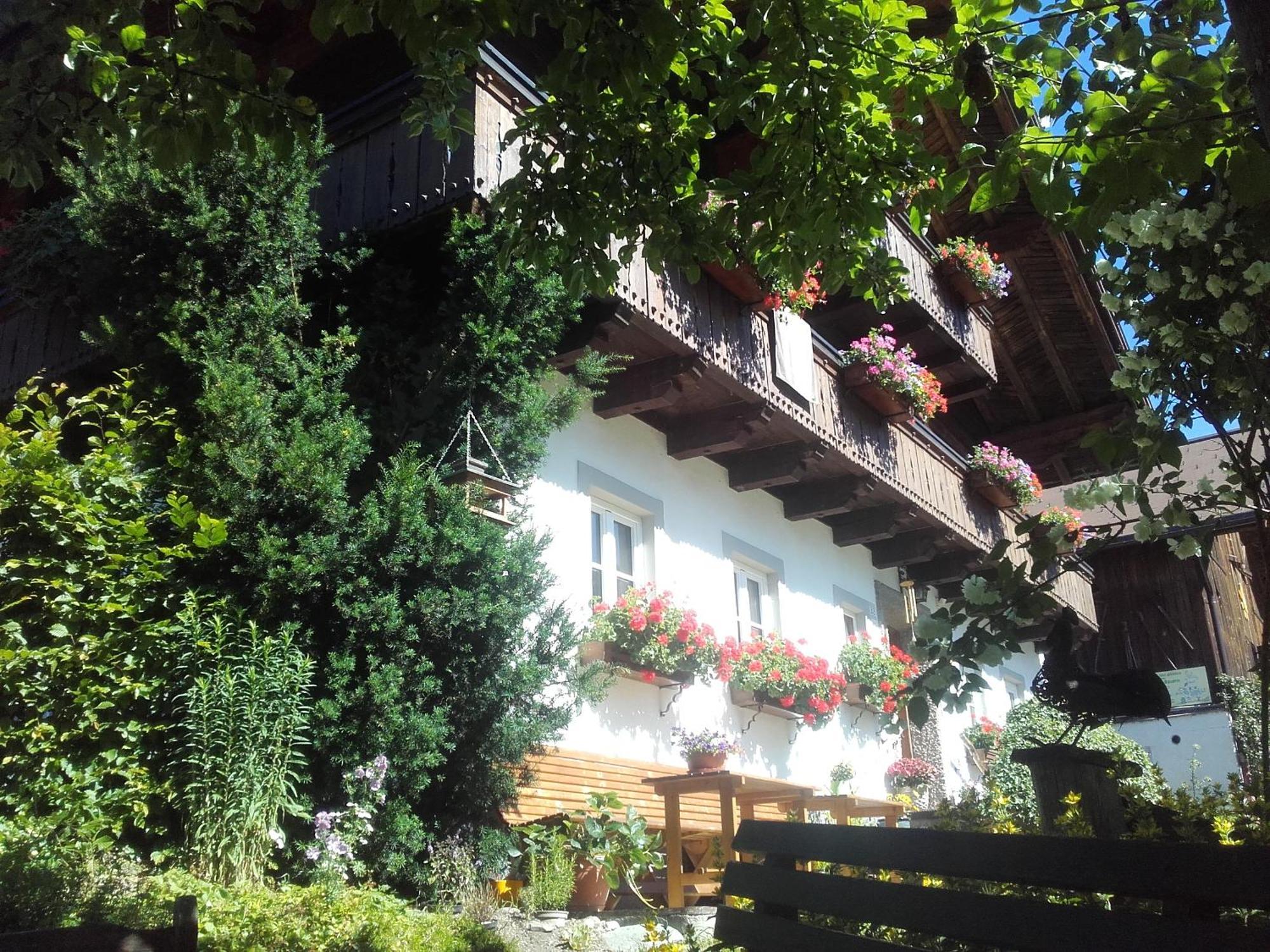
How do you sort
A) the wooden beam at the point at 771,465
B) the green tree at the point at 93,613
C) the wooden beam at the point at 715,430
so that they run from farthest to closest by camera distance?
the wooden beam at the point at 771,465 → the wooden beam at the point at 715,430 → the green tree at the point at 93,613

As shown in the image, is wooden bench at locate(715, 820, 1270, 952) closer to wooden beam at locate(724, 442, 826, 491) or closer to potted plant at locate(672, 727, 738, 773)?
potted plant at locate(672, 727, 738, 773)

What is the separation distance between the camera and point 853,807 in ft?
29.5

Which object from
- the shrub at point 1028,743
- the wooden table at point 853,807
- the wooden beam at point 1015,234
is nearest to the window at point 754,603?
the wooden table at point 853,807

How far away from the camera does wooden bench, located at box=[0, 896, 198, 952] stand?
8.59 ft

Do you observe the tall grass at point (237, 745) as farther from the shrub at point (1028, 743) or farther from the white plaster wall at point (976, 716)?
the white plaster wall at point (976, 716)

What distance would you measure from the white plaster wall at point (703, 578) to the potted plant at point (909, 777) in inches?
5.7

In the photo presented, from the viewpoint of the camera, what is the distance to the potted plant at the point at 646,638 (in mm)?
8078

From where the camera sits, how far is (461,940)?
514 centimetres

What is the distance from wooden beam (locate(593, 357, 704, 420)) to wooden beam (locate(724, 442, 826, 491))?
173cm

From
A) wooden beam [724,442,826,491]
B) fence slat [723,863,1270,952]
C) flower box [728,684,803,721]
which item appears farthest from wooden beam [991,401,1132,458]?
fence slat [723,863,1270,952]

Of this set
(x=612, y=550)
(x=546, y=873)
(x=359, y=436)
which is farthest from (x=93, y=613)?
(x=612, y=550)

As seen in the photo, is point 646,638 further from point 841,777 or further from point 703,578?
point 841,777

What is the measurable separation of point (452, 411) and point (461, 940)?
2.90 metres

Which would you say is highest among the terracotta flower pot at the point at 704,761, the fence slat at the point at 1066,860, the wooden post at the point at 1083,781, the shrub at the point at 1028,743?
the shrub at the point at 1028,743
